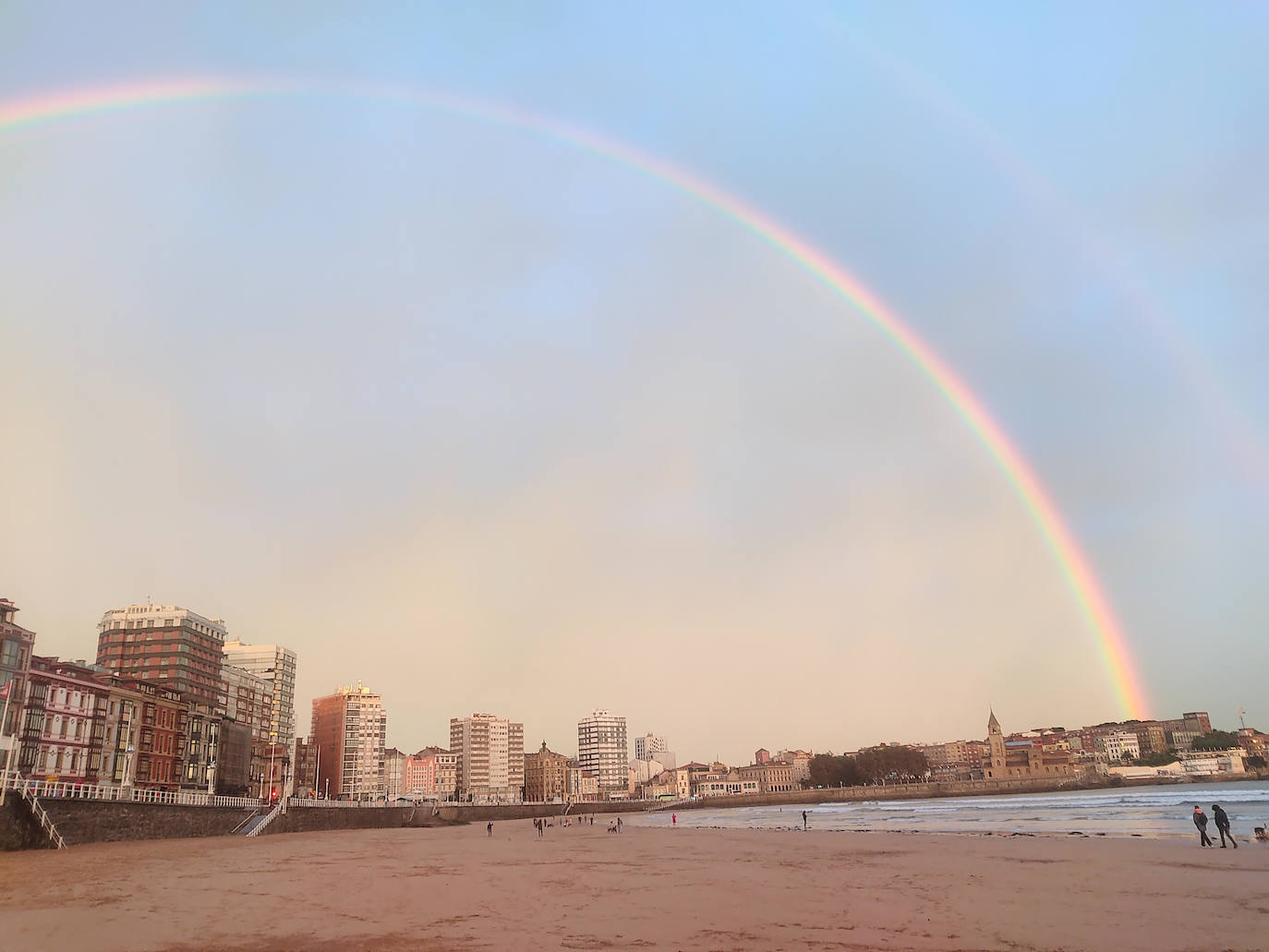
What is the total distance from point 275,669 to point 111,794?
11998 cm

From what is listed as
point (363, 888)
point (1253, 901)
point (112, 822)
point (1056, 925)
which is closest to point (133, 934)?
point (363, 888)

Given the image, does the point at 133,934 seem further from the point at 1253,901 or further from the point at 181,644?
the point at 181,644

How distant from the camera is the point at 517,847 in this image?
56.2 m

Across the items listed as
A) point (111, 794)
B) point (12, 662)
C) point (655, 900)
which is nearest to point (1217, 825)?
point (655, 900)

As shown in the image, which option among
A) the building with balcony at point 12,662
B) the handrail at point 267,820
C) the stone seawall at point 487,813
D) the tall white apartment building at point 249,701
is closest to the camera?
the building with balcony at point 12,662

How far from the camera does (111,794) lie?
61.2 m

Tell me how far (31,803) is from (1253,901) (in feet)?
170

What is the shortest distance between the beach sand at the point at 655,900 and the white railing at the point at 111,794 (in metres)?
7.52

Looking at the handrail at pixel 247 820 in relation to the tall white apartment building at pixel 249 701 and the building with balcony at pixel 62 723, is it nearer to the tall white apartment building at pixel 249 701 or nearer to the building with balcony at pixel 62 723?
the building with balcony at pixel 62 723

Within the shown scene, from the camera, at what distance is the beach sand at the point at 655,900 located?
17.3 m

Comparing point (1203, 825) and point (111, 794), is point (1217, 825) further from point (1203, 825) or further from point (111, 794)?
point (111, 794)

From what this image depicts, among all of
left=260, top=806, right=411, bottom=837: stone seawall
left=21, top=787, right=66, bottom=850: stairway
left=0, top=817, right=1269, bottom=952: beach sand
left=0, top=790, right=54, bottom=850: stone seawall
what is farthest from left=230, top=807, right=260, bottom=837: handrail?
left=0, top=817, right=1269, bottom=952: beach sand

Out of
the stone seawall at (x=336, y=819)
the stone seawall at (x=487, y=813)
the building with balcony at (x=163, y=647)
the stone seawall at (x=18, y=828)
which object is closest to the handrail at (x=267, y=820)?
the stone seawall at (x=336, y=819)

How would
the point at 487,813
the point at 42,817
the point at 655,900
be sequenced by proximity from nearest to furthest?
the point at 655,900
the point at 42,817
the point at 487,813
